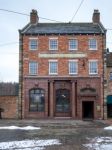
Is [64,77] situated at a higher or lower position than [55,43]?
lower

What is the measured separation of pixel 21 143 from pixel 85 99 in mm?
24540

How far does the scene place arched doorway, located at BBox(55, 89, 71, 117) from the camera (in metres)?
44.8

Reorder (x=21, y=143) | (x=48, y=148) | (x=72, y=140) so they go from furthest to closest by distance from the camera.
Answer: (x=72, y=140) < (x=21, y=143) < (x=48, y=148)

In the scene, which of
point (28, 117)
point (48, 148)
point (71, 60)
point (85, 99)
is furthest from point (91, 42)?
point (48, 148)

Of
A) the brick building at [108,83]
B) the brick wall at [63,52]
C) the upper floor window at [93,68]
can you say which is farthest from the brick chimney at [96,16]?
the upper floor window at [93,68]

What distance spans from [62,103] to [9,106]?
6.48 m

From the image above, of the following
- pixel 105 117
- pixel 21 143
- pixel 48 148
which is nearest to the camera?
pixel 48 148

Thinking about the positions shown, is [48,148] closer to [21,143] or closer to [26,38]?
[21,143]

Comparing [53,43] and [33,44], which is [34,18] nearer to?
[33,44]

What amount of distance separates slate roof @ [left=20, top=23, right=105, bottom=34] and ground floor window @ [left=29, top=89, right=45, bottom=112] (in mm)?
7481

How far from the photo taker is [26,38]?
4566 cm

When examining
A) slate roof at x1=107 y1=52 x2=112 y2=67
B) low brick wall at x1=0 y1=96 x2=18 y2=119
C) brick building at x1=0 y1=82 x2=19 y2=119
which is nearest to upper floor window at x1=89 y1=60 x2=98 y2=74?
slate roof at x1=107 y1=52 x2=112 y2=67

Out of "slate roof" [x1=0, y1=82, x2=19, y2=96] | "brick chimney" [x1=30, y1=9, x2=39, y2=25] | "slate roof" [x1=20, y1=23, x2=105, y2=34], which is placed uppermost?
"brick chimney" [x1=30, y1=9, x2=39, y2=25]

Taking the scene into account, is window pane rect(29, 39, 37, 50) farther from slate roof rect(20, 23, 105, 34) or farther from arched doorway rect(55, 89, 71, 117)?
arched doorway rect(55, 89, 71, 117)
